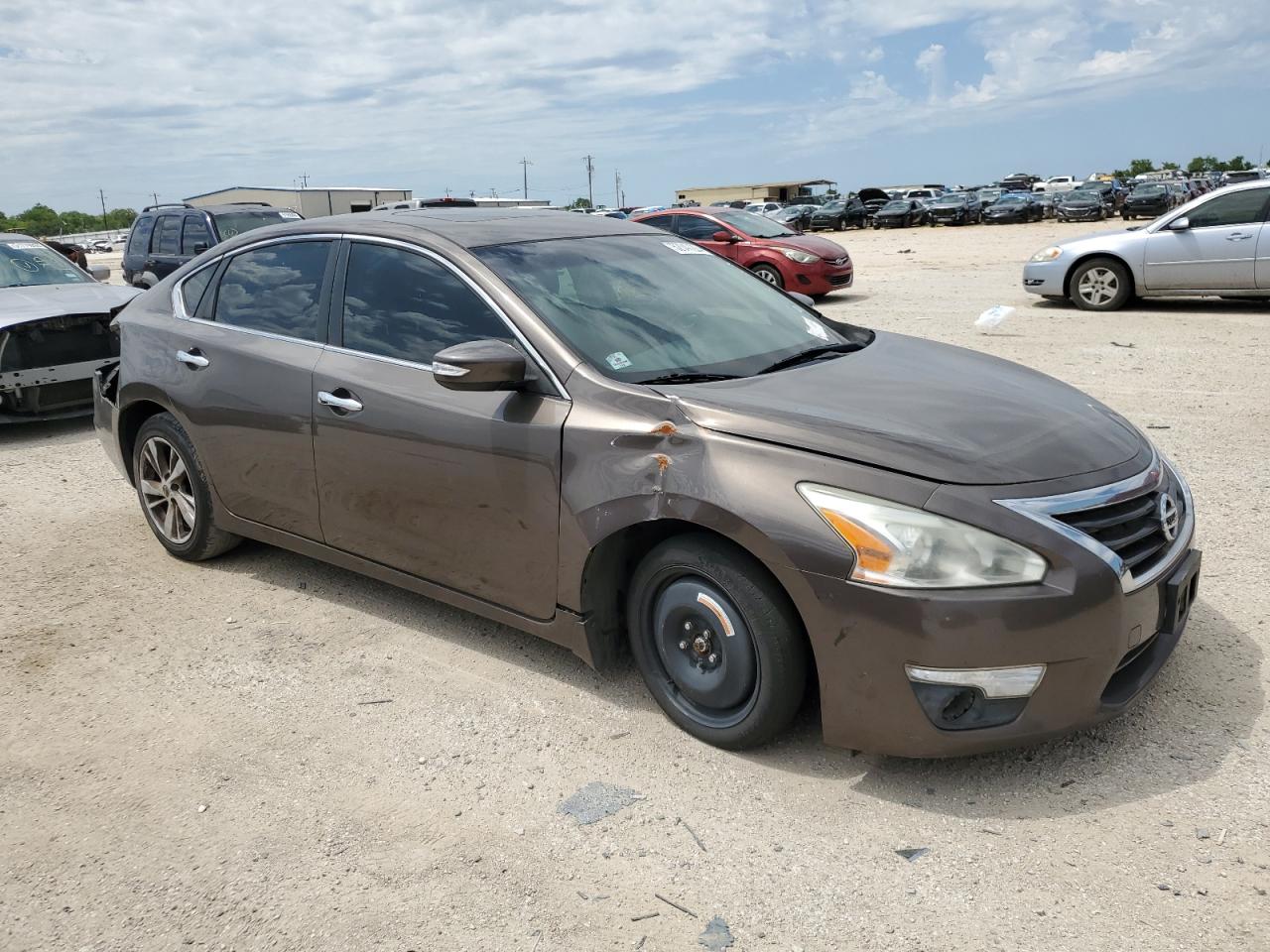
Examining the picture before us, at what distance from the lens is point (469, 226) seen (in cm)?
431

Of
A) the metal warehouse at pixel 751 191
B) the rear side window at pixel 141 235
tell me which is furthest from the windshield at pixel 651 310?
the metal warehouse at pixel 751 191

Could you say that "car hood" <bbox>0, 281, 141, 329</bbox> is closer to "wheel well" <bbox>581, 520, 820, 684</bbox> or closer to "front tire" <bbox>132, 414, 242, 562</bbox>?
"front tire" <bbox>132, 414, 242, 562</bbox>

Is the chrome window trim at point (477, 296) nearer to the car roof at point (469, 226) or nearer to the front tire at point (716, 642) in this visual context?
the car roof at point (469, 226)

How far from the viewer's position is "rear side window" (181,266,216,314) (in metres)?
5.05

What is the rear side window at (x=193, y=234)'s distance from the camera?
1410 centimetres

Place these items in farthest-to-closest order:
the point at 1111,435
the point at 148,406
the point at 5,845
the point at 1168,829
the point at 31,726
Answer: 1. the point at 148,406
2. the point at 31,726
3. the point at 1111,435
4. the point at 5,845
5. the point at 1168,829

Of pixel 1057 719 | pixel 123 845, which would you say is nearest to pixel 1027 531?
pixel 1057 719

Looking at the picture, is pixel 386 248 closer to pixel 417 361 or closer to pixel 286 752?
pixel 417 361

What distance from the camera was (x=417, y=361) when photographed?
397 centimetres

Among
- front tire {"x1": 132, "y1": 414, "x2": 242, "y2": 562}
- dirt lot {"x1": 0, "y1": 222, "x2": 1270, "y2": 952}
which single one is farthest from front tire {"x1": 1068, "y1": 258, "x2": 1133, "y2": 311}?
front tire {"x1": 132, "y1": 414, "x2": 242, "y2": 562}

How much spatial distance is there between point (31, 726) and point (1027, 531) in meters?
3.42

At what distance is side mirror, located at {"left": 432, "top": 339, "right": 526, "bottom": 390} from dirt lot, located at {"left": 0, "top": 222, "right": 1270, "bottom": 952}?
3.80 feet

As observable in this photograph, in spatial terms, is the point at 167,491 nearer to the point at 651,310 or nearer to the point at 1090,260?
the point at 651,310

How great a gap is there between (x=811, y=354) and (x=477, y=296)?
126 centimetres
